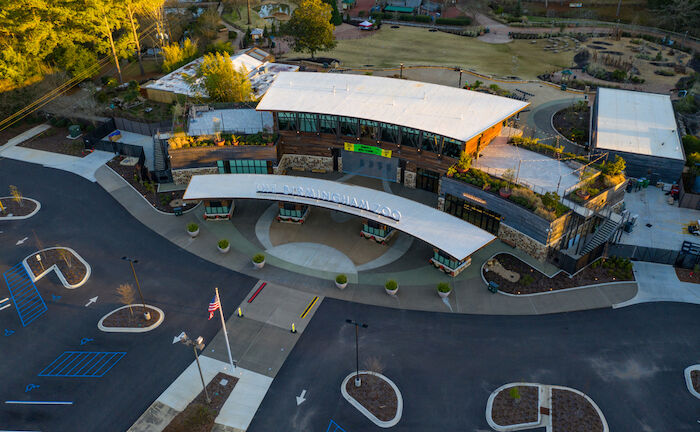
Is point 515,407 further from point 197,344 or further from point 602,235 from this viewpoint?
point 197,344

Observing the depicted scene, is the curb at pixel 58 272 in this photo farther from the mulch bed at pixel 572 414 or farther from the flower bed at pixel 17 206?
the mulch bed at pixel 572 414

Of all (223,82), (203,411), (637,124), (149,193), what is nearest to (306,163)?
(223,82)

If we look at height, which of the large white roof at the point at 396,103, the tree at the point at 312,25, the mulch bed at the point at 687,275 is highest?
the tree at the point at 312,25

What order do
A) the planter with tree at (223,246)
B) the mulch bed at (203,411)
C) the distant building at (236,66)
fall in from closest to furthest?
1. the mulch bed at (203,411)
2. the planter with tree at (223,246)
3. the distant building at (236,66)

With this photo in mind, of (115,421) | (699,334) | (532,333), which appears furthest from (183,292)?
(699,334)

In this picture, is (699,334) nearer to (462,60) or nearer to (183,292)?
(183,292)

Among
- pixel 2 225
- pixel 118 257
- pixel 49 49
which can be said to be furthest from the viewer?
pixel 49 49

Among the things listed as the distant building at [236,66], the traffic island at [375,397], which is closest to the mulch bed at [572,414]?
the traffic island at [375,397]

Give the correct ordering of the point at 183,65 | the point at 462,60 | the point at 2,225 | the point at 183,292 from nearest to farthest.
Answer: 1. the point at 183,292
2. the point at 2,225
3. the point at 183,65
4. the point at 462,60
